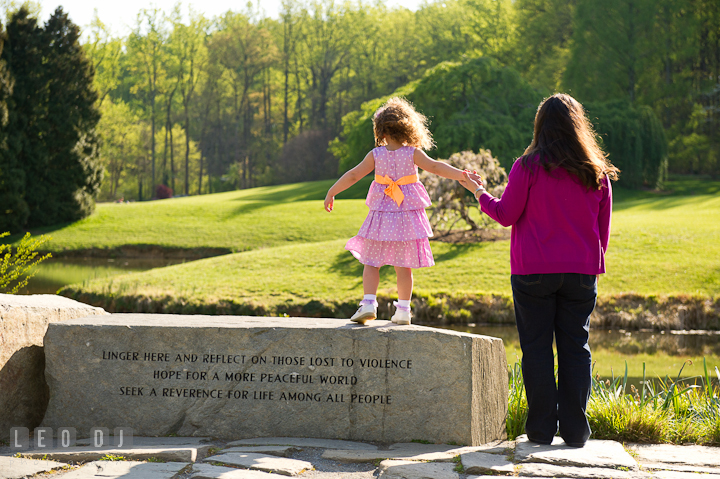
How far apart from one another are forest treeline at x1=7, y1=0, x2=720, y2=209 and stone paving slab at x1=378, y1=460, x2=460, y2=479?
1272 inches

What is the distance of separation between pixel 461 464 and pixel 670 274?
37.7 feet

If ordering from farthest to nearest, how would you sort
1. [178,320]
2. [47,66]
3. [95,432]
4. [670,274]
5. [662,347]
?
A: 1. [47,66]
2. [670,274]
3. [662,347]
4. [178,320]
5. [95,432]

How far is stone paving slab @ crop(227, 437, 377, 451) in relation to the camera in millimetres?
3887

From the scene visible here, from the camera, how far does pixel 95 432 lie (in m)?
4.12

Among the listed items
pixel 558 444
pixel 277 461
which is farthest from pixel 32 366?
pixel 558 444

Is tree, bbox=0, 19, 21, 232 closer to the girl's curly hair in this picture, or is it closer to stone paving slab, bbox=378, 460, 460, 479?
the girl's curly hair

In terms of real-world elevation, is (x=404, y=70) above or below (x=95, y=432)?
above

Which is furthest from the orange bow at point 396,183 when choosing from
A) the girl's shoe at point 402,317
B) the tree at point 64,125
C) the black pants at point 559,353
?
the tree at point 64,125

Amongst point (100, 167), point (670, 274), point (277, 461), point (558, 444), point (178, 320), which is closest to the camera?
point (277, 461)

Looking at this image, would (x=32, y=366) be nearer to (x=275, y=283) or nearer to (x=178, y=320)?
(x=178, y=320)

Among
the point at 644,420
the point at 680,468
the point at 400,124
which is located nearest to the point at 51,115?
the point at 400,124

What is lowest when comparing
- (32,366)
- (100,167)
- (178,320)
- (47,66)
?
(32,366)

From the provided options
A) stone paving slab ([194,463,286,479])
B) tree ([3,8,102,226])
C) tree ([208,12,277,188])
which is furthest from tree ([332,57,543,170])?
stone paving slab ([194,463,286,479])

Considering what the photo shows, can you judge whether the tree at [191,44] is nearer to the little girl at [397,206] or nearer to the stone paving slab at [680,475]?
the little girl at [397,206]
